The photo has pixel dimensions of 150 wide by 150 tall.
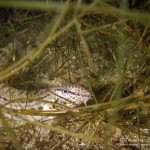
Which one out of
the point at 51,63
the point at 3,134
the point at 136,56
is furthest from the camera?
the point at 51,63

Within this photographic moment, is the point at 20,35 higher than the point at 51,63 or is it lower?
higher

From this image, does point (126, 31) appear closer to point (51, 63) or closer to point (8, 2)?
point (51, 63)

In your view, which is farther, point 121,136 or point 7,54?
point 7,54

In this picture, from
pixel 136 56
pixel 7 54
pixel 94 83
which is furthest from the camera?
pixel 7 54

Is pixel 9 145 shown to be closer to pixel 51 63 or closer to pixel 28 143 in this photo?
pixel 28 143

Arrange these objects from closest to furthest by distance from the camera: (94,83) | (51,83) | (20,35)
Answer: (94,83)
(51,83)
(20,35)

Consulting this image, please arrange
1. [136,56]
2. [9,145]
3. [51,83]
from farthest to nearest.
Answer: [51,83]
[136,56]
[9,145]

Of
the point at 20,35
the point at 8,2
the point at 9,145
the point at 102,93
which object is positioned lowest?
the point at 9,145

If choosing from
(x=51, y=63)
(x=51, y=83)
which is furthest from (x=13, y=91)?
(x=51, y=63)

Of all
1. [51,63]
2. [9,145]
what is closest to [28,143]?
[9,145]
